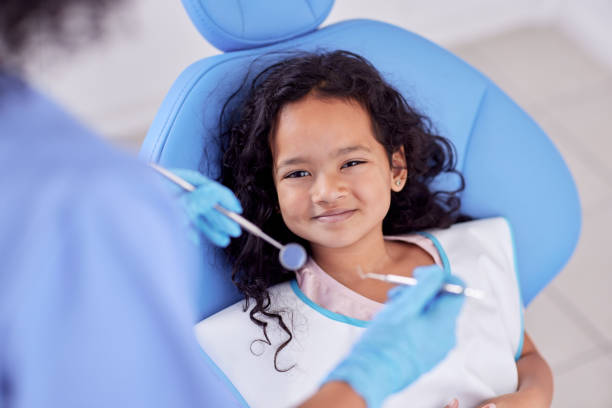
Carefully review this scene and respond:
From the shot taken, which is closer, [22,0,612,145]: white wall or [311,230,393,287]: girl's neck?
[311,230,393,287]: girl's neck

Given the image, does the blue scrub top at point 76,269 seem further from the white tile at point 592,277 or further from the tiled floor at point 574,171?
the white tile at point 592,277

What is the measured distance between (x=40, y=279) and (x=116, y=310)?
62 mm

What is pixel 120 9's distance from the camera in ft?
1.95

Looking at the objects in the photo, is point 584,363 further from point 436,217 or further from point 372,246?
point 372,246

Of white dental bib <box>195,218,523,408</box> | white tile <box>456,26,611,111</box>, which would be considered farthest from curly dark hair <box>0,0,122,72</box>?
white tile <box>456,26,611,111</box>

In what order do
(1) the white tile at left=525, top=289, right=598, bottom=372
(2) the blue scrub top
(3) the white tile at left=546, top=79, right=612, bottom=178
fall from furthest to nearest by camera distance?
(3) the white tile at left=546, top=79, right=612, bottom=178 < (1) the white tile at left=525, top=289, right=598, bottom=372 < (2) the blue scrub top

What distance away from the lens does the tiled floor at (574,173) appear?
1671 millimetres

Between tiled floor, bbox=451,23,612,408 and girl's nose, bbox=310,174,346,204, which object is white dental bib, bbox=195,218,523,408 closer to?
girl's nose, bbox=310,174,346,204

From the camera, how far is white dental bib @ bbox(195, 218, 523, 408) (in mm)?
1080

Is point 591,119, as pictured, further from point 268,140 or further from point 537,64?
point 268,140

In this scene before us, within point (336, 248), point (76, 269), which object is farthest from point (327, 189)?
point (76, 269)

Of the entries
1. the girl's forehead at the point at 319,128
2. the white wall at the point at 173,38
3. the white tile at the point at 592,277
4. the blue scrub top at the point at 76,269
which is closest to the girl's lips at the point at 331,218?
the girl's forehead at the point at 319,128

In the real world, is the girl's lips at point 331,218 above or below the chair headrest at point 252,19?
below

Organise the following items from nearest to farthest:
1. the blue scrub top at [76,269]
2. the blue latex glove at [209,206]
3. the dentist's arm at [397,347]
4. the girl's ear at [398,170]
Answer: the blue scrub top at [76,269] < the dentist's arm at [397,347] < the blue latex glove at [209,206] < the girl's ear at [398,170]
